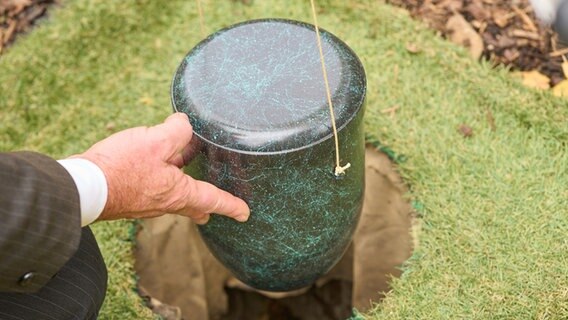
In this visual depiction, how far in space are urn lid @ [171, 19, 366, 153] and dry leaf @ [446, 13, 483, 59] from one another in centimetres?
121

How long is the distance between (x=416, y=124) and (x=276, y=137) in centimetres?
115

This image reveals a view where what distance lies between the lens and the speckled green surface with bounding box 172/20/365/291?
6.05 ft

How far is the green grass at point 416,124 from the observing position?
2.31m

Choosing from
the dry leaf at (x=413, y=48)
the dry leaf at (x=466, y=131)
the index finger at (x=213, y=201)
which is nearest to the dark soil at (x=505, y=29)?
the dry leaf at (x=413, y=48)

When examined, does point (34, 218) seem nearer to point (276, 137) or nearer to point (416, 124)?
point (276, 137)

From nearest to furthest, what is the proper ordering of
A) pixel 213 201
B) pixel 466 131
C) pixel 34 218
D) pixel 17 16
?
pixel 34 218
pixel 213 201
pixel 466 131
pixel 17 16

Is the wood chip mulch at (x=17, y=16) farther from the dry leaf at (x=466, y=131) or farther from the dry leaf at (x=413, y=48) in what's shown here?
the dry leaf at (x=466, y=131)

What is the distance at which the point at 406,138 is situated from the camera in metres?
2.76

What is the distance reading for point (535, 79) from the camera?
9.52 feet

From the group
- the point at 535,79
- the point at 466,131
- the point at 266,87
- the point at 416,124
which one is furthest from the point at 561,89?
the point at 266,87

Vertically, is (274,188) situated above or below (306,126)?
below

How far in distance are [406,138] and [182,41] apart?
4.19 feet

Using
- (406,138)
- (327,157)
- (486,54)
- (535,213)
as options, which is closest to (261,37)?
(327,157)

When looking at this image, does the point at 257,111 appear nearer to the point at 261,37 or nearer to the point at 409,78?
the point at 261,37
